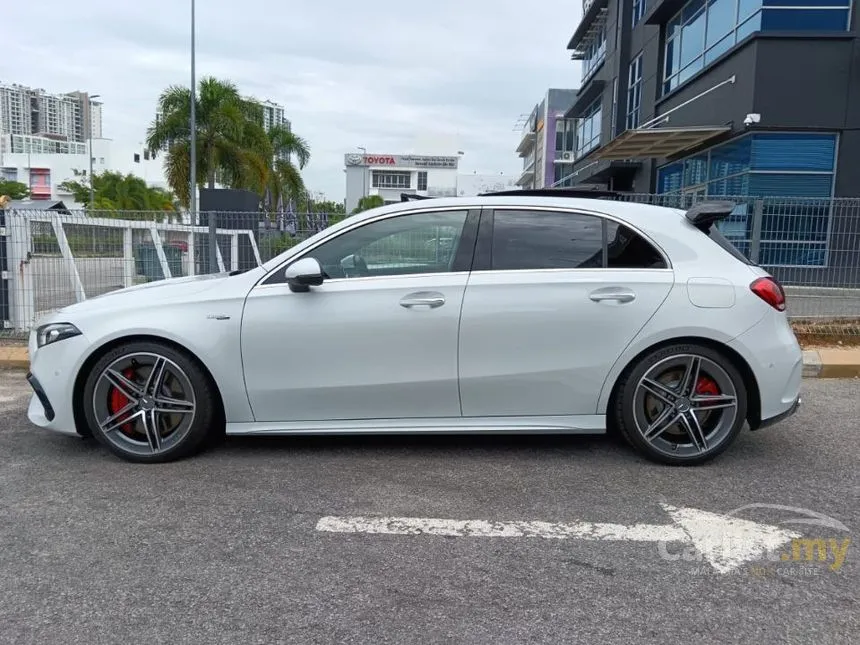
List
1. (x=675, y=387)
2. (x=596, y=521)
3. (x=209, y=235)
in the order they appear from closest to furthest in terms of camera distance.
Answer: (x=596, y=521) → (x=675, y=387) → (x=209, y=235)

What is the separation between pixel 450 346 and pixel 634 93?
76.7ft

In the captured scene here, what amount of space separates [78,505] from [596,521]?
2612mm

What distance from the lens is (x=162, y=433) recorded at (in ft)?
13.7

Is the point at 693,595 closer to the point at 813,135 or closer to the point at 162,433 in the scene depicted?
the point at 162,433

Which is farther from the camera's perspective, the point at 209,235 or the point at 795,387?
the point at 209,235

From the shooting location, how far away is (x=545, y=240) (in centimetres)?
425

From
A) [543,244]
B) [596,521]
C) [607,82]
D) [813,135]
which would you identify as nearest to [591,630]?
[596,521]

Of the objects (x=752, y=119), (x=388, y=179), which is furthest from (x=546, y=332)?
(x=388, y=179)

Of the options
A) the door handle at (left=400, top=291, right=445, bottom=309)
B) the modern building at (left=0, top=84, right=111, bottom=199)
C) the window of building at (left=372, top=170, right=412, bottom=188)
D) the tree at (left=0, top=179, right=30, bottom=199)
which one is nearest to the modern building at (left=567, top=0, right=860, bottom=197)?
the door handle at (left=400, top=291, right=445, bottom=309)

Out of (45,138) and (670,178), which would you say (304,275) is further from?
(45,138)

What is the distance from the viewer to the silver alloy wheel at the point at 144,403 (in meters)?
4.12

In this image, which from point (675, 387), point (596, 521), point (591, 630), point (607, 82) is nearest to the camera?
point (591, 630)

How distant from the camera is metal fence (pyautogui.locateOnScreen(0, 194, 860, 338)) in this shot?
8438mm

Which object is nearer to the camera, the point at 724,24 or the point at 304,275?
the point at 304,275
